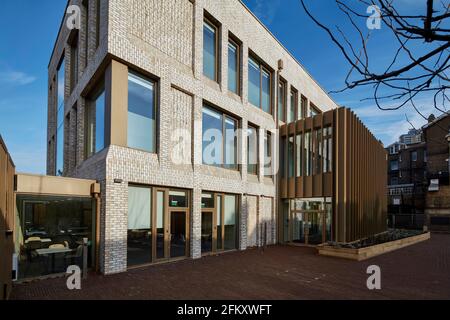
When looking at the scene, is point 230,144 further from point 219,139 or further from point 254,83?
point 254,83

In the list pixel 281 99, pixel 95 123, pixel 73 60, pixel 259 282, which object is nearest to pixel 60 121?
pixel 73 60

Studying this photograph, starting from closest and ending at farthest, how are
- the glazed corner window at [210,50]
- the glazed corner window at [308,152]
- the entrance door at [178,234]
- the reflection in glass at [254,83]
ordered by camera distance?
the entrance door at [178,234] → the glazed corner window at [210,50] → the reflection in glass at [254,83] → the glazed corner window at [308,152]

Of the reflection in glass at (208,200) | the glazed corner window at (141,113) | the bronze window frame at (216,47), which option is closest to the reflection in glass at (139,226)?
the glazed corner window at (141,113)

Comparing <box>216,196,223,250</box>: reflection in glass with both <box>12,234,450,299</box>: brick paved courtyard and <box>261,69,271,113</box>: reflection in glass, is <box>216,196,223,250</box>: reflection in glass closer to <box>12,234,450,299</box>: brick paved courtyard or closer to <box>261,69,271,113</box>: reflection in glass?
<box>12,234,450,299</box>: brick paved courtyard

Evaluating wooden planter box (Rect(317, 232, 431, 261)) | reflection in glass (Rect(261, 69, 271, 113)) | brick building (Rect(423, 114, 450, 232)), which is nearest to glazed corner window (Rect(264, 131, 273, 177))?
reflection in glass (Rect(261, 69, 271, 113))

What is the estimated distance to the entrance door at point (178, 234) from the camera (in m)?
11.9

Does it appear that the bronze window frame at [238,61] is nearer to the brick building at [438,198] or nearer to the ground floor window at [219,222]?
the ground floor window at [219,222]

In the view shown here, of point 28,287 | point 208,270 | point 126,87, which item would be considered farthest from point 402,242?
point 28,287

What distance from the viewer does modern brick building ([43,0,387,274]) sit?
1051 cm

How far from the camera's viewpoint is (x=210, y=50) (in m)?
14.7

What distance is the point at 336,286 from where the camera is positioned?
8.59 meters

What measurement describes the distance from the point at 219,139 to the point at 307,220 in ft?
25.0

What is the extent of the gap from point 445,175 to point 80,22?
35509 mm

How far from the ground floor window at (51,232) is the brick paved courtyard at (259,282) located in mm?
928
